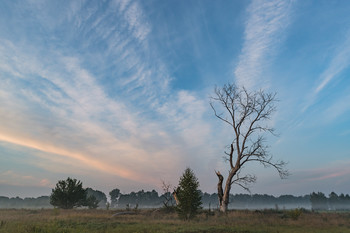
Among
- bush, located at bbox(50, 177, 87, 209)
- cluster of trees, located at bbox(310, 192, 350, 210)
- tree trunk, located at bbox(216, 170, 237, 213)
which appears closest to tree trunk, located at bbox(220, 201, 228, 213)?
tree trunk, located at bbox(216, 170, 237, 213)

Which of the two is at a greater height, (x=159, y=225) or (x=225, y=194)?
(x=225, y=194)

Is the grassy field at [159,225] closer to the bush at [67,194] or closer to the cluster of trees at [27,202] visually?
the bush at [67,194]

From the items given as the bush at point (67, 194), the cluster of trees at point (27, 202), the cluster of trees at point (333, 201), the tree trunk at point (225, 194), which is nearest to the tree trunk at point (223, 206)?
the tree trunk at point (225, 194)

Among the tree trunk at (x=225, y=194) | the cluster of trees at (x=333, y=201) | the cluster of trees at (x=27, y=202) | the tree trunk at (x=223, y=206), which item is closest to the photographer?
the tree trunk at (x=223, y=206)

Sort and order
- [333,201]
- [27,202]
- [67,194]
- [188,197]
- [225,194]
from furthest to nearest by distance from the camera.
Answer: [27,202] → [333,201] → [67,194] → [225,194] → [188,197]

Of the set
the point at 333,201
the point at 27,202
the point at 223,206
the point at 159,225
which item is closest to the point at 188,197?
the point at 159,225

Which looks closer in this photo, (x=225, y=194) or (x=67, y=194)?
(x=225, y=194)

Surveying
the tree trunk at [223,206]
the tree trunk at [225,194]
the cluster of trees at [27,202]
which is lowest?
the cluster of trees at [27,202]

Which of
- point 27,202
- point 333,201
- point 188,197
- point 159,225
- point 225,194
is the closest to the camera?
point 159,225

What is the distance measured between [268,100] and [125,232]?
26716 mm

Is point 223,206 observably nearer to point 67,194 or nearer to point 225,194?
point 225,194

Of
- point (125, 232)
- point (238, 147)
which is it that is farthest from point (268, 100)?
point (125, 232)

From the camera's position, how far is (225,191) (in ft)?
95.8

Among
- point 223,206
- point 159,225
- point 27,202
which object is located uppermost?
point 223,206
